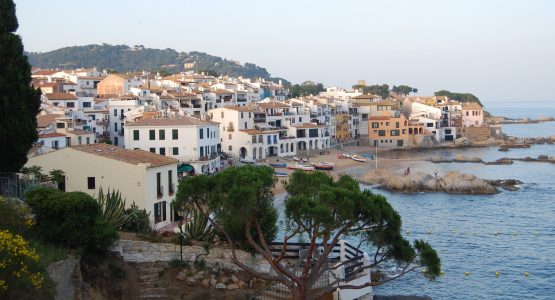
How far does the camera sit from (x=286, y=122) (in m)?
88.2

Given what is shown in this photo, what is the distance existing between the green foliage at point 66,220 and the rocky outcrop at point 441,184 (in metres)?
46.9

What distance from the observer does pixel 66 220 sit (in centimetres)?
1877

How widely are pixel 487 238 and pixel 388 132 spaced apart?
65352mm

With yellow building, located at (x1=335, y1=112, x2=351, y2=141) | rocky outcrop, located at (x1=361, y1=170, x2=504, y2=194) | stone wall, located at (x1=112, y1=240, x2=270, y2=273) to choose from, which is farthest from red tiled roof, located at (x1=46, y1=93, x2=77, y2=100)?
stone wall, located at (x1=112, y1=240, x2=270, y2=273)

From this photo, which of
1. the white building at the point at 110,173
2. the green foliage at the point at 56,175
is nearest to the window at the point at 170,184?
the white building at the point at 110,173

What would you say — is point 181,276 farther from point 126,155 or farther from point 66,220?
point 126,155

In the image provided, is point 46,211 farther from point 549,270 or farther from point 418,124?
point 418,124

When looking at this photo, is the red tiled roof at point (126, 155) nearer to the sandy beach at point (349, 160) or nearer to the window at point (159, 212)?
the window at point (159, 212)

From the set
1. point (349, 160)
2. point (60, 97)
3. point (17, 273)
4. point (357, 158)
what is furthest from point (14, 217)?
point (357, 158)

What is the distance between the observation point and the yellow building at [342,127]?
106312 mm

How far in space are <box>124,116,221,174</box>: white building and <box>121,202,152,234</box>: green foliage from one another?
94.8 ft

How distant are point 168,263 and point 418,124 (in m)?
92.3

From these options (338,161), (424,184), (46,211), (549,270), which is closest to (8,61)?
(46,211)

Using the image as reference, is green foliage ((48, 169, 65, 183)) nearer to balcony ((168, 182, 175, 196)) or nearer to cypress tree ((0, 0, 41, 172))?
cypress tree ((0, 0, 41, 172))
